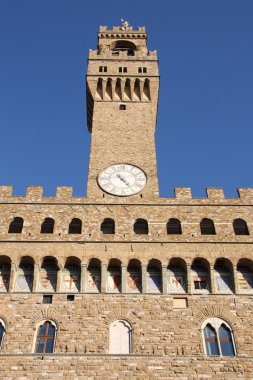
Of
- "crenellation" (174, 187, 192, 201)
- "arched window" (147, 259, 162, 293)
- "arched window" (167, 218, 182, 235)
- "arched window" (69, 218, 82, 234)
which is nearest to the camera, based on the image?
A: "arched window" (147, 259, 162, 293)

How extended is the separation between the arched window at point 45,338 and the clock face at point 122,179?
6152mm

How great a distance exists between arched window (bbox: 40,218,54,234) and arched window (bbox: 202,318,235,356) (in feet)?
21.6

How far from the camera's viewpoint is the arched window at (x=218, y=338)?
16.5 metres

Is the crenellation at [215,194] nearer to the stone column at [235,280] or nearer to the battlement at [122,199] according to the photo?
the battlement at [122,199]

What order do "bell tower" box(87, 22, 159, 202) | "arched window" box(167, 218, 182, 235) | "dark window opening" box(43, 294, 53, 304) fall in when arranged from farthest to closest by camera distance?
"bell tower" box(87, 22, 159, 202)
"arched window" box(167, 218, 182, 235)
"dark window opening" box(43, 294, 53, 304)

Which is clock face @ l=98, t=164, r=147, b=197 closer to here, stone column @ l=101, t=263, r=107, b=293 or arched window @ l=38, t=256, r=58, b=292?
stone column @ l=101, t=263, r=107, b=293

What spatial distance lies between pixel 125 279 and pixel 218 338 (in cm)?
355

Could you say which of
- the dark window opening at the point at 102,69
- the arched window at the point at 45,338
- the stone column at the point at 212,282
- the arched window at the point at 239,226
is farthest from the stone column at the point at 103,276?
the dark window opening at the point at 102,69

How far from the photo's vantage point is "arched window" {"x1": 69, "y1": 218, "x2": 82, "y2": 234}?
65.4 feet

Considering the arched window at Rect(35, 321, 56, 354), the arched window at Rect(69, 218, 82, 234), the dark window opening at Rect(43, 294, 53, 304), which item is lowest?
the arched window at Rect(35, 321, 56, 354)

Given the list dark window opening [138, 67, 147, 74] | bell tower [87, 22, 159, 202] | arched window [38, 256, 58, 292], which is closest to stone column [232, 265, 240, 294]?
bell tower [87, 22, 159, 202]

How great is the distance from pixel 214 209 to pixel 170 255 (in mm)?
2892

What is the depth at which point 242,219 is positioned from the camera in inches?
792

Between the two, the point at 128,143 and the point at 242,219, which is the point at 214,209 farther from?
the point at 128,143
